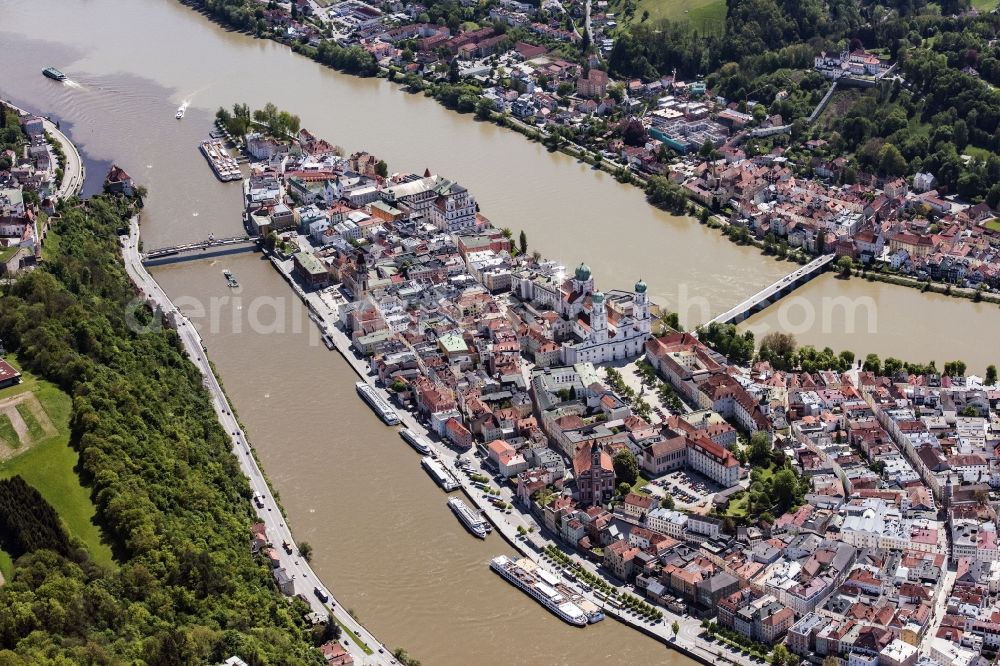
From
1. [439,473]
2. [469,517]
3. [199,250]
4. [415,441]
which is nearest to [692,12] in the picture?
[199,250]

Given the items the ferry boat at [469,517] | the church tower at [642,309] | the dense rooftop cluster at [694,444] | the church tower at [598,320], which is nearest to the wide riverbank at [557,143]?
the church tower at [642,309]

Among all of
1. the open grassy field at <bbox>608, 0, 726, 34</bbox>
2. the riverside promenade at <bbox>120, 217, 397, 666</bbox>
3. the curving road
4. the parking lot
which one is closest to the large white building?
the parking lot

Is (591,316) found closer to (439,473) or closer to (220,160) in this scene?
(439,473)

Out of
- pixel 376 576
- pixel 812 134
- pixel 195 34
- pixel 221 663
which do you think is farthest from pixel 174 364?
pixel 195 34

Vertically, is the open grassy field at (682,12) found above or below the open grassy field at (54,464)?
above

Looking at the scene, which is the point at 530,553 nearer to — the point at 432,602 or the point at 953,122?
the point at 432,602

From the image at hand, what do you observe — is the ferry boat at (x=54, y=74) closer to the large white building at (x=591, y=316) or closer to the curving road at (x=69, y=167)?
the curving road at (x=69, y=167)

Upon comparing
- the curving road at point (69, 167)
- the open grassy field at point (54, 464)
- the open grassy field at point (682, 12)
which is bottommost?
the curving road at point (69, 167)
